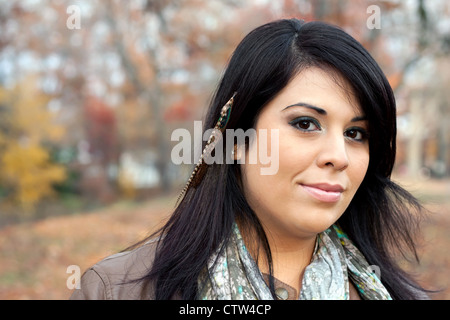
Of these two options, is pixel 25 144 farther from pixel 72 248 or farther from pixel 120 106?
pixel 72 248

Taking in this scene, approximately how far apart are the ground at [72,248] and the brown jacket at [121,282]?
2964mm

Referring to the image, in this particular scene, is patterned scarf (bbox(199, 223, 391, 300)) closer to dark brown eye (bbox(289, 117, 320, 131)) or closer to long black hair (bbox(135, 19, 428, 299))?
long black hair (bbox(135, 19, 428, 299))

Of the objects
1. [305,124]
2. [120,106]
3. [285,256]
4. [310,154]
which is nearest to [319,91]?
[305,124]

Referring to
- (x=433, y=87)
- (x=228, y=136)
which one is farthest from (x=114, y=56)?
(x=228, y=136)

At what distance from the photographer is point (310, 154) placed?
146 centimetres

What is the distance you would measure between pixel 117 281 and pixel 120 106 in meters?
17.1

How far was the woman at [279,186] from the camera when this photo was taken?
1.48 meters

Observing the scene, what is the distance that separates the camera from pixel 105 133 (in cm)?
1833

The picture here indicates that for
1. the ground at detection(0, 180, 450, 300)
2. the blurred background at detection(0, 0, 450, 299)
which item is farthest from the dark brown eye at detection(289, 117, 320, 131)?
the blurred background at detection(0, 0, 450, 299)

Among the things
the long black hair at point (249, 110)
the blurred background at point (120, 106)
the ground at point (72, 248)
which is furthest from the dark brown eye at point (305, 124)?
the blurred background at point (120, 106)

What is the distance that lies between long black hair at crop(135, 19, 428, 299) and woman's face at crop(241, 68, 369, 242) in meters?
0.06

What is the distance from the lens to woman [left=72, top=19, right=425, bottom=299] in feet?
4.86
